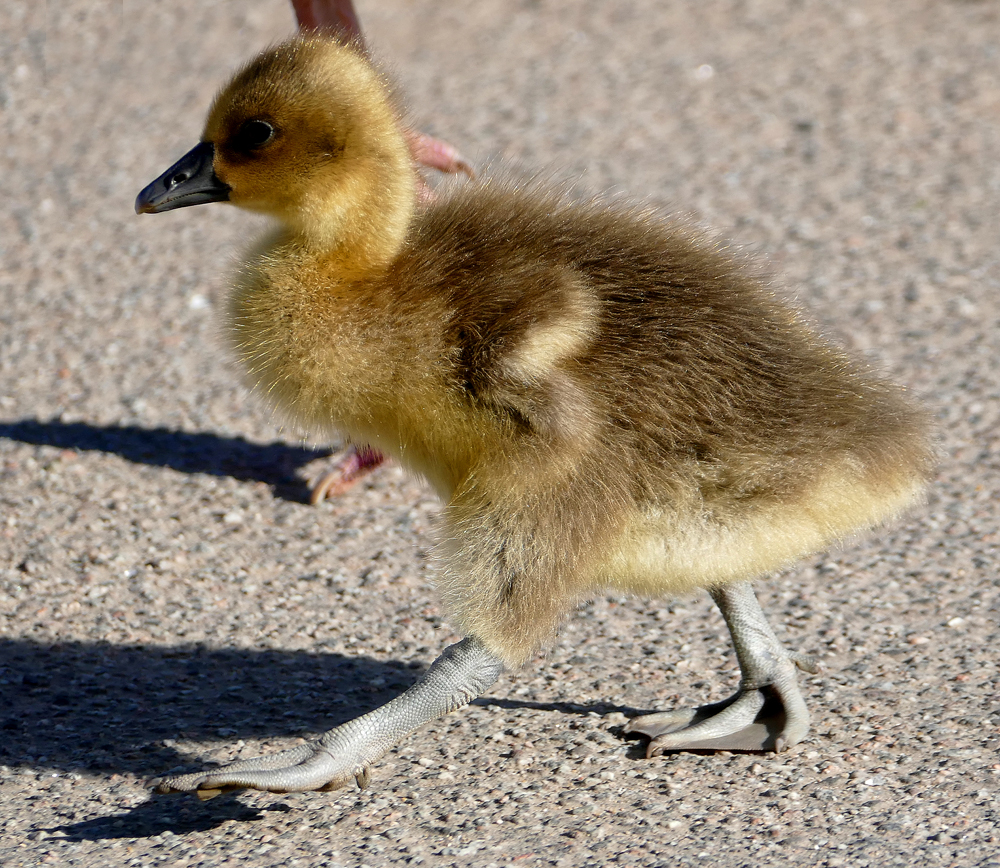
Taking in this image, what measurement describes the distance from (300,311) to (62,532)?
1.30 metres

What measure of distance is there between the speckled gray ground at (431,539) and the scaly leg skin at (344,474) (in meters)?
0.08

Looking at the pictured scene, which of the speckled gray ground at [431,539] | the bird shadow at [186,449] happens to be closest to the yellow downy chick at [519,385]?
the speckled gray ground at [431,539]

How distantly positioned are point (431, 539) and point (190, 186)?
0.83 m

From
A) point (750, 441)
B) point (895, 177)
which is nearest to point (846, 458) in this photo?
point (750, 441)

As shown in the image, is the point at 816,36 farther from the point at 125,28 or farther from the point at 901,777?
the point at 901,777

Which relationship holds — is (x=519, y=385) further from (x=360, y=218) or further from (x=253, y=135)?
(x=253, y=135)

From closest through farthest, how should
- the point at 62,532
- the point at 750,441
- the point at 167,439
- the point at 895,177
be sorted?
the point at 750,441, the point at 62,532, the point at 167,439, the point at 895,177

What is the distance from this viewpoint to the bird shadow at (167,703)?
2699 millimetres

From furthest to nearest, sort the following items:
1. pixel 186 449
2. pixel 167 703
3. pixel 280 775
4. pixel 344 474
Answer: pixel 186 449 → pixel 344 474 → pixel 167 703 → pixel 280 775

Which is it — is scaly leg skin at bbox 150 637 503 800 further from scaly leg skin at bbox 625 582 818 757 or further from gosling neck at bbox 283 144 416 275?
gosling neck at bbox 283 144 416 275

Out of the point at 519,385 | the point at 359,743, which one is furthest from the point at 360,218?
the point at 359,743

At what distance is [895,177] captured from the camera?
5.78 m

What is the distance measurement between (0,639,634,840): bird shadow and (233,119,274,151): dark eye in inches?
44.7

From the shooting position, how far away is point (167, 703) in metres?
2.94
